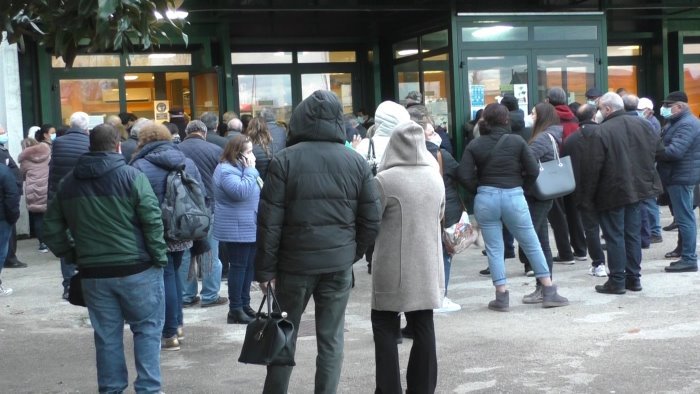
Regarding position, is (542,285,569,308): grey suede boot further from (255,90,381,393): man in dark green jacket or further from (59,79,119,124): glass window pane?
(59,79,119,124): glass window pane

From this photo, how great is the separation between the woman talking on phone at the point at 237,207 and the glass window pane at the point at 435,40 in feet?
25.2

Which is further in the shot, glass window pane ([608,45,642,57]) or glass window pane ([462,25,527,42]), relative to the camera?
glass window pane ([608,45,642,57])

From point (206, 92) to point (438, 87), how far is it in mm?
3956

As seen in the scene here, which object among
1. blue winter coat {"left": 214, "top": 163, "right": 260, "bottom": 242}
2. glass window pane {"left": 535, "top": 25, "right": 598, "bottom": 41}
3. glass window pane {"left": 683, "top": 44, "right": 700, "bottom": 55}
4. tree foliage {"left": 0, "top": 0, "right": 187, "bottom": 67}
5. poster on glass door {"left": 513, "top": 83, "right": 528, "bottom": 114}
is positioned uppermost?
glass window pane {"left": 535, "top": 25, "right": 598, "bottom": 41}

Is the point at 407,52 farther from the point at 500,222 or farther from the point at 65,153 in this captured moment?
the point at 500,222

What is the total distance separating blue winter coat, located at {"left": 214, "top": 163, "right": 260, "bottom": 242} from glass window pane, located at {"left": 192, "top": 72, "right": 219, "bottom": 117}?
7846mm

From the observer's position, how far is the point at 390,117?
8.00m

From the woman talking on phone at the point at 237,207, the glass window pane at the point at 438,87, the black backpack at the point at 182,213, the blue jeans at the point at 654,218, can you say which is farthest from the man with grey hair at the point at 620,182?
the glass window pane at the point at 438,87

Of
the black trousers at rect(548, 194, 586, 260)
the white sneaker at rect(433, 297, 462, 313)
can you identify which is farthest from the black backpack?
the black trousers at rect(548, 194, 586, 260)

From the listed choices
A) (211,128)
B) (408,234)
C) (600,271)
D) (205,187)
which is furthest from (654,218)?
(408,234)

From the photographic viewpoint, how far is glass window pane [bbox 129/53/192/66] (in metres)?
16.7

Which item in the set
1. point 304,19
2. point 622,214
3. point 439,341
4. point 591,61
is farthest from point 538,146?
point 304,19

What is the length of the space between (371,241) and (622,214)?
430cm

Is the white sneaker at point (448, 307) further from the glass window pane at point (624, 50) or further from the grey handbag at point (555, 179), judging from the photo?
the glass window pane at point (624, 50)
